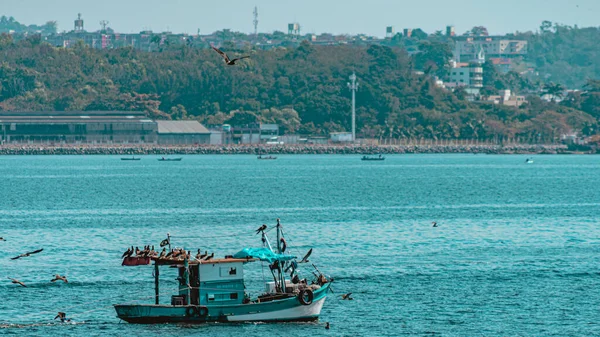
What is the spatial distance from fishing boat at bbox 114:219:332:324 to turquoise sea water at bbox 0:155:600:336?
0.52 m

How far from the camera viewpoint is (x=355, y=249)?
2781 inches

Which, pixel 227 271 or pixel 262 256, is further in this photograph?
pixel 262 256

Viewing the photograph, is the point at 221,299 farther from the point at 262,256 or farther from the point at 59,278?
the point at 59,278

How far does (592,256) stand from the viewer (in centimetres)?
6838

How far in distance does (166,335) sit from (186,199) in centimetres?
7146

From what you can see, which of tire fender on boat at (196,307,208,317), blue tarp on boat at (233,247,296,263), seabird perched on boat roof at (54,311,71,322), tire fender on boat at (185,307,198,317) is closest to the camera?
tire fender on boat at (185,307,198,317)

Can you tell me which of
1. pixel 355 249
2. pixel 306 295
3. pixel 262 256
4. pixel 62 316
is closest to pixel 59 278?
pixel 62 316

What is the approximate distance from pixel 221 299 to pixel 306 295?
3.58 metres

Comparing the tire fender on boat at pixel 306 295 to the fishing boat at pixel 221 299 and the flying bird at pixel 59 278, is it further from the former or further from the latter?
the flying bird at pixel 59 278

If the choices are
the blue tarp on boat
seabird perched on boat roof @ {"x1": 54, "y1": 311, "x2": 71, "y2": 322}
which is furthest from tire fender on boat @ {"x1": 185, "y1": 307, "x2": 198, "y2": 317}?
seabird perched on boat roof @ {"x1": 54, "y1": 311, "x2": 71, "y2": 322}

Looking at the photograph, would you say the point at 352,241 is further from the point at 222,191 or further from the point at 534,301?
the point at 222,191

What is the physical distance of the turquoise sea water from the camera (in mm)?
49469

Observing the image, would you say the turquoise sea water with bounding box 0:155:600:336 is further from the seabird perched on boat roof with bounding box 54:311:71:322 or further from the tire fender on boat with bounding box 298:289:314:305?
the tire fender on boat with bounding box 298:289:314:305

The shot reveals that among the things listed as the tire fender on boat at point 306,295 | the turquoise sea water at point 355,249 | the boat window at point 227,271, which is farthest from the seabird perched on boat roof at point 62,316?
the tire fender on boat at point 306,295
